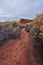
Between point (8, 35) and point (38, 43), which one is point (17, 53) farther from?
point (8, 35)

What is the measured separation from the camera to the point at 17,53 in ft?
47.8

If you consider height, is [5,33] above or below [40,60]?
above

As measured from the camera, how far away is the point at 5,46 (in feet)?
52.0

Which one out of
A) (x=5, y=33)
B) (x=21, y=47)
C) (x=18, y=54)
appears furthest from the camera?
(x=5, y=33)

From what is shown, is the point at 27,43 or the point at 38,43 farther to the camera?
the point at 27,43

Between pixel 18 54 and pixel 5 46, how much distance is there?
187 cm

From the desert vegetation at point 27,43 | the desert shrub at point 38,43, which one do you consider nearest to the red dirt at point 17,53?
the desert vegetation at point 27,43

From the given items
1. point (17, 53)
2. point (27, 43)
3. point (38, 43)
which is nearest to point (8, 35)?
point (27, 43)

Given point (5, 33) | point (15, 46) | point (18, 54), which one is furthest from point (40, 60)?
point (5, 33)

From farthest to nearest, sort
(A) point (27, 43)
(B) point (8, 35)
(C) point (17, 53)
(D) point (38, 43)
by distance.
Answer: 1. (B) point (8, 35)
2. (A) point (27, 43)
3. (D) point (38, 43)
4. (C) point (17, 53)

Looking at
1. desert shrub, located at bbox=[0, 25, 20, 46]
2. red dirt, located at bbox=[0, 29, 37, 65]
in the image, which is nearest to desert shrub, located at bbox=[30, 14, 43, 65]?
red dirt, located at bbox=[0, 29, 37, 65]

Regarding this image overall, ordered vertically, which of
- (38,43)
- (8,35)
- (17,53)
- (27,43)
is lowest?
(17,53)

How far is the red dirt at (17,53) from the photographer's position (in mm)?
13481

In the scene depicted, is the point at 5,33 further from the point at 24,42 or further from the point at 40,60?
the point at 40,60
